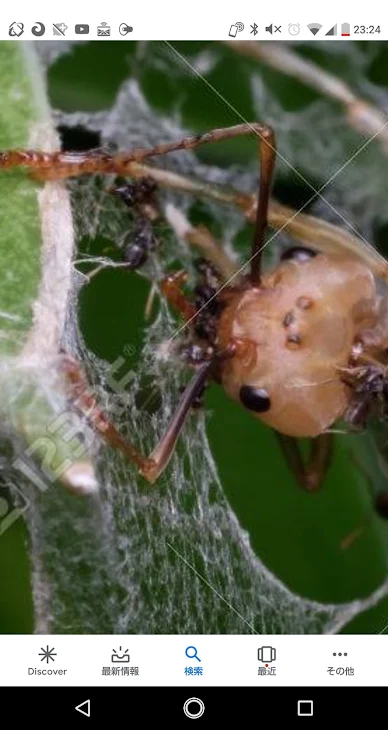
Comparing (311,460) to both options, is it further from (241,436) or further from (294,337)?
(294,337)

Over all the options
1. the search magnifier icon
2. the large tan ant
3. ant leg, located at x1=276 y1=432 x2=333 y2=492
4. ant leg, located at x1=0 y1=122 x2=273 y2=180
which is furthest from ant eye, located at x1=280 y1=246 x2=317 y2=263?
the search magnifier icon

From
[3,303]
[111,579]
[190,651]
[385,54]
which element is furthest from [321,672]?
[385,54]

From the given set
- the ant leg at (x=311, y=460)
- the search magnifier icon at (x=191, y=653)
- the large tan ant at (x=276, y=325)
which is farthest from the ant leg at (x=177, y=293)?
the search magnifier icon at (x=191, y=653)

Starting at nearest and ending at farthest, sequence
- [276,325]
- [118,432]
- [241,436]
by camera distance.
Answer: [118,432] < [276,325] < [241,436]

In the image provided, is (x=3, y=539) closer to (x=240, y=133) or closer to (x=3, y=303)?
(x=3, y=303)
